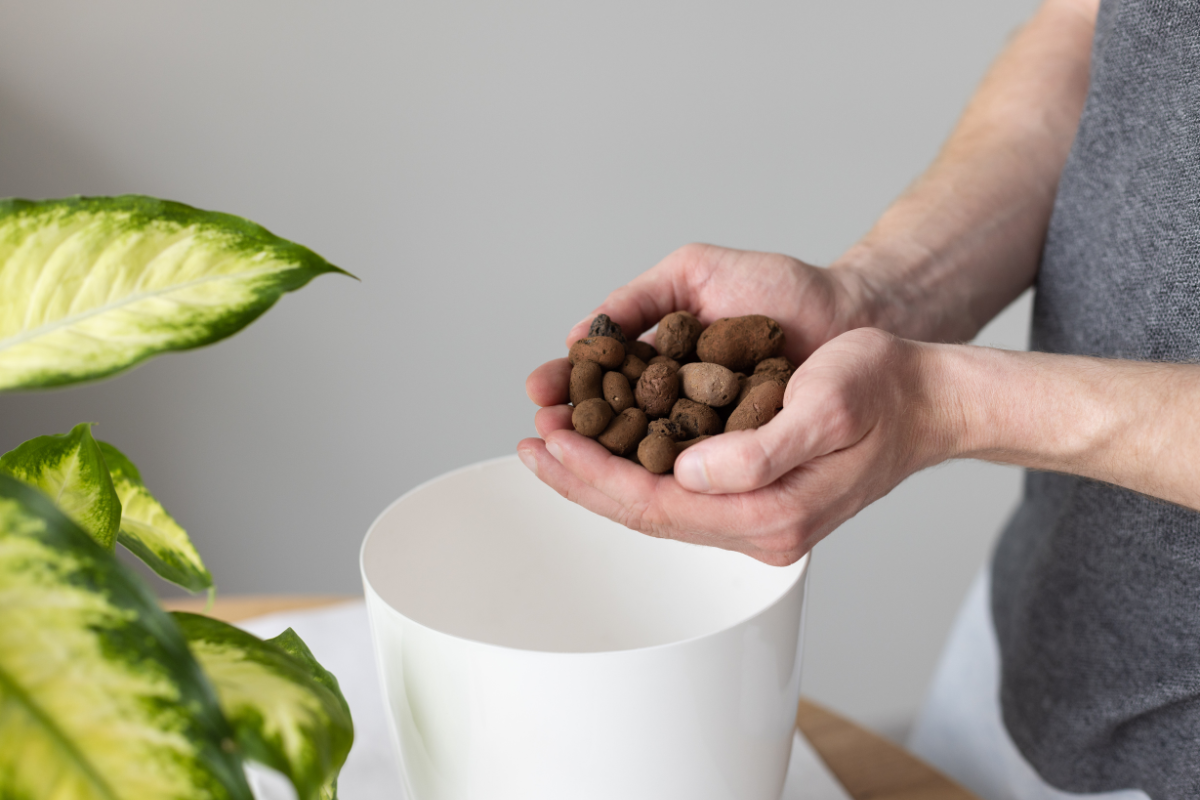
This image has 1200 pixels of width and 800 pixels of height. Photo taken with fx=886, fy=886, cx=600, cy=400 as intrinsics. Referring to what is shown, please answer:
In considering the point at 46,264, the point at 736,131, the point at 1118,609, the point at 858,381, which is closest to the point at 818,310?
the point at 858,381

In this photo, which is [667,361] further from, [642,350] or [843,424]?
[843,424]

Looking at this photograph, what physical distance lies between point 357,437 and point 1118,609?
1.24 meters

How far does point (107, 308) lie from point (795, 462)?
1.29ft

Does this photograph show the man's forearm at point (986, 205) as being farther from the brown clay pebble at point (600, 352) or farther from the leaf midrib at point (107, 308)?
the leaf midrib at point (107, 308)

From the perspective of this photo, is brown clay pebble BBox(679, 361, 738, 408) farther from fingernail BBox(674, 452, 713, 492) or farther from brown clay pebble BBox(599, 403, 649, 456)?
fingernail BBox(674, 452, 713, 492)

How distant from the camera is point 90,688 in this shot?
0.29 metres

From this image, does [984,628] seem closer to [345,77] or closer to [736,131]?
[736,131]

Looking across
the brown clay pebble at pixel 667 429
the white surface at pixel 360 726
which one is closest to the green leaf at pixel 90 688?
the white surface at pixel 360 726

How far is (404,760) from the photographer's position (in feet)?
1.74

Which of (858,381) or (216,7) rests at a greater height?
(216,7)

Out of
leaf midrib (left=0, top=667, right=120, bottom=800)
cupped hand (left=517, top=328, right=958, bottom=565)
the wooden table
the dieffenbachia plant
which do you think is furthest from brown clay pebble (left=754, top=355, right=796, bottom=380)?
leaf midrib (left=0, top=667, right=120, bottom=800)

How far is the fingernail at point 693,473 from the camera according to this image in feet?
1.89

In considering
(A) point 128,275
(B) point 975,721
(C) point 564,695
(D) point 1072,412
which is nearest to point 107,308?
(A) point 128,275

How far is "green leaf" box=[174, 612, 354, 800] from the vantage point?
0.31 metres
